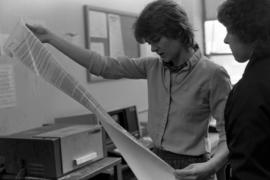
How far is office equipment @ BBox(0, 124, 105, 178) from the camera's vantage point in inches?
63.0

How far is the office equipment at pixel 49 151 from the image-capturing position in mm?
1600

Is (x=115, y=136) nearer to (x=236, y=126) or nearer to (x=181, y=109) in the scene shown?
(x=181, y=109)

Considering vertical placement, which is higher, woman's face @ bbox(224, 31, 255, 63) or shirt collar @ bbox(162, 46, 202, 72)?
woman's face @ bbox(224, 31, 255, 63)

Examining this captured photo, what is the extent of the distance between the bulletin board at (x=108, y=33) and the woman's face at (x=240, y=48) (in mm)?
1682

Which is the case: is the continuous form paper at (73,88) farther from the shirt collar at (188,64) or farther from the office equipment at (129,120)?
the office equipment at (129,120)

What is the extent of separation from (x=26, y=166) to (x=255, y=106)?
1184 millimetres

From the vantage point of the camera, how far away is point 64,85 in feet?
3.75

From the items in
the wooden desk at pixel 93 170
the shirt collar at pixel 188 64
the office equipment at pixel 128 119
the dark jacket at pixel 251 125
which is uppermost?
the shirt collar at pixel 188 64

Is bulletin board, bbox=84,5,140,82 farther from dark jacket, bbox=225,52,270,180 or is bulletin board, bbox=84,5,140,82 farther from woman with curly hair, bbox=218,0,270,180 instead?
dark jacket, bbox=225,52,270,180

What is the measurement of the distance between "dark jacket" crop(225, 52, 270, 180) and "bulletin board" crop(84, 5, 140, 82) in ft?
5.95

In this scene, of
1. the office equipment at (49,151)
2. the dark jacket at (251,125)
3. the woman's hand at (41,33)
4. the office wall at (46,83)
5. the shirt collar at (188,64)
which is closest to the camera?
the dark jacket at (251,125)

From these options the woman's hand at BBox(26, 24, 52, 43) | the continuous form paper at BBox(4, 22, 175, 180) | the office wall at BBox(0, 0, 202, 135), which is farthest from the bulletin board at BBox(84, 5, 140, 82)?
the continuous form paper at BBox(4, 22, 175, 180)

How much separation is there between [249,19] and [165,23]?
44 centimetres

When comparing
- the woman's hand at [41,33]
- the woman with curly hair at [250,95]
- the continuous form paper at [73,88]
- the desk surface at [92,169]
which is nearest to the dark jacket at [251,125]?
the woman with curly hair at [250,95]
